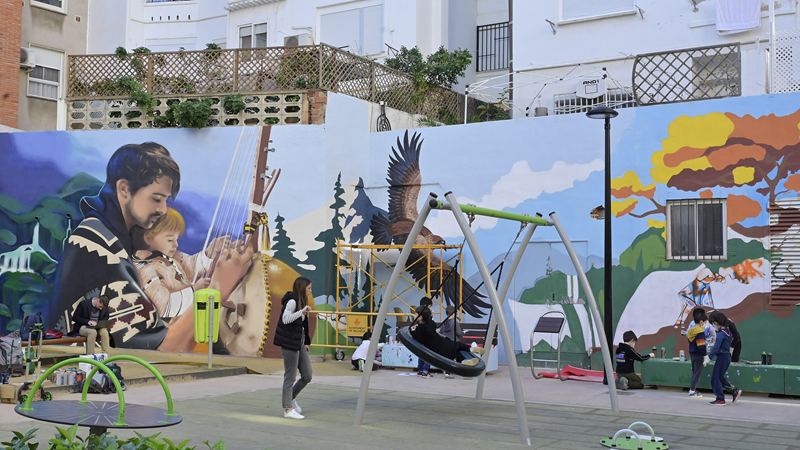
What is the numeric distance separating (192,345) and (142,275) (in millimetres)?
2095

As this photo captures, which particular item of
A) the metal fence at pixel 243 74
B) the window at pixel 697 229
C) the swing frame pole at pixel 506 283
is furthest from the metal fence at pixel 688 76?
the swing frame pole at pixel 506 283

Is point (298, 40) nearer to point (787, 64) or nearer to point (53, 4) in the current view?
point (53, 4)

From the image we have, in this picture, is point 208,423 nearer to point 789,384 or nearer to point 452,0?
point 789,384

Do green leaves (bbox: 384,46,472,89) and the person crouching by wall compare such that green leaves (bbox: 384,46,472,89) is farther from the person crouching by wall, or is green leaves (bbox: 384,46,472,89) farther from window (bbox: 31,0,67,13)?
window (bbox: 31,0,67,13)

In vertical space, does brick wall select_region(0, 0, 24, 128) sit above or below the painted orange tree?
above

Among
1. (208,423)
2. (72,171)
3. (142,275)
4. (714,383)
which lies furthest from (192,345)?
(714,383)

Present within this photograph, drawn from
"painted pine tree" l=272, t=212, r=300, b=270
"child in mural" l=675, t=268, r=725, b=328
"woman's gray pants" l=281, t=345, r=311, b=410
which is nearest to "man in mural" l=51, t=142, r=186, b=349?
"painted pine tree" l=272, t=212, r=300, b=270

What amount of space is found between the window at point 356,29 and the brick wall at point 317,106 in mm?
6515

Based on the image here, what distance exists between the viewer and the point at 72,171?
61.6ft

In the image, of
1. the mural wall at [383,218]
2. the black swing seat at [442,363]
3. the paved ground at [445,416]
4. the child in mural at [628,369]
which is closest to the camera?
the paved ground at [445,416]

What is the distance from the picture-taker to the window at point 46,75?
72.5 feet

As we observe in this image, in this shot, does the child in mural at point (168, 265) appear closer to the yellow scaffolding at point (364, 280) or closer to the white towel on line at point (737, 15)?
the yellow scaffolding at point (364, 280)

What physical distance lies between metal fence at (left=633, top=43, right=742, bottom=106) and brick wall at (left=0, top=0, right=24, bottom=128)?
1628 centimetres

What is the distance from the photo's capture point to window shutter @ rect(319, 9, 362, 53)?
24.5m
